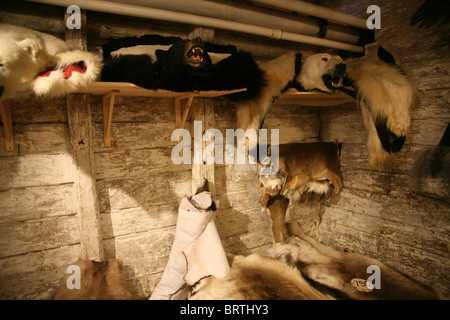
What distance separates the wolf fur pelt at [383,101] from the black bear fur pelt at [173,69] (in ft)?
2.69

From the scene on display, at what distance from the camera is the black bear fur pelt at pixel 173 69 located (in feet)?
4.13

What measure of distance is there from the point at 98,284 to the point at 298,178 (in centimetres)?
161

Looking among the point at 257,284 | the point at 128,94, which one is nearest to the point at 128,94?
the point at 128,94

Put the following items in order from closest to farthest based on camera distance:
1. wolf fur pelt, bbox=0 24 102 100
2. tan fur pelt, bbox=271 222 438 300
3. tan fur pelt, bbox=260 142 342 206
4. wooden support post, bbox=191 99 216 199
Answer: wolf fur pelt, bbox=0 24 102 100 < tan fur pelt, bbox=271 222 438 300 < wooden support post, bbox=191 99 216 199 < tan fur pelt, bbox=260 142 342 206

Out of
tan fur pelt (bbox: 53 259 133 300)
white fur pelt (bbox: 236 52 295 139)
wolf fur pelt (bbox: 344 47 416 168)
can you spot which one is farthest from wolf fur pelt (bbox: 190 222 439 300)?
white fur pelt (bbox: 236 52 295 139)

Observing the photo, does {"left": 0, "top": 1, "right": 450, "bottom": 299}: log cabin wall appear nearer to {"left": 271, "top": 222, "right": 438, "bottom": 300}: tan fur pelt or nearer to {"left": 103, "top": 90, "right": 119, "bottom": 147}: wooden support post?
{"left": 103, "top": 90, "right": 119, "bottom": 147}: wooden support post

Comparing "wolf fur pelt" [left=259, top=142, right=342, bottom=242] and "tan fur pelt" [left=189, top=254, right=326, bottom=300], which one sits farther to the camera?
"wolf fur pelt" [left=259, top=142, right=342, bottom=242]

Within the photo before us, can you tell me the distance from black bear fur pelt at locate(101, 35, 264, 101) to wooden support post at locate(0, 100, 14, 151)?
53 centimetres

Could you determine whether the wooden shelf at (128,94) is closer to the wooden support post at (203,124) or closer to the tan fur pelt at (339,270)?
the wooden support post at (203,124)

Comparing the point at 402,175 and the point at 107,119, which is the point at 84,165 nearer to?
the point at 107,119

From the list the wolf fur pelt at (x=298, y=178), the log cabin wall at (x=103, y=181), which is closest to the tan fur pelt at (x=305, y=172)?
the wolf fur pelt at (x=298, y=178)

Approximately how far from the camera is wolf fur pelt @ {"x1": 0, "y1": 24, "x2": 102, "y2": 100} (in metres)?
1.00

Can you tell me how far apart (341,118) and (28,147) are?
236 cm
